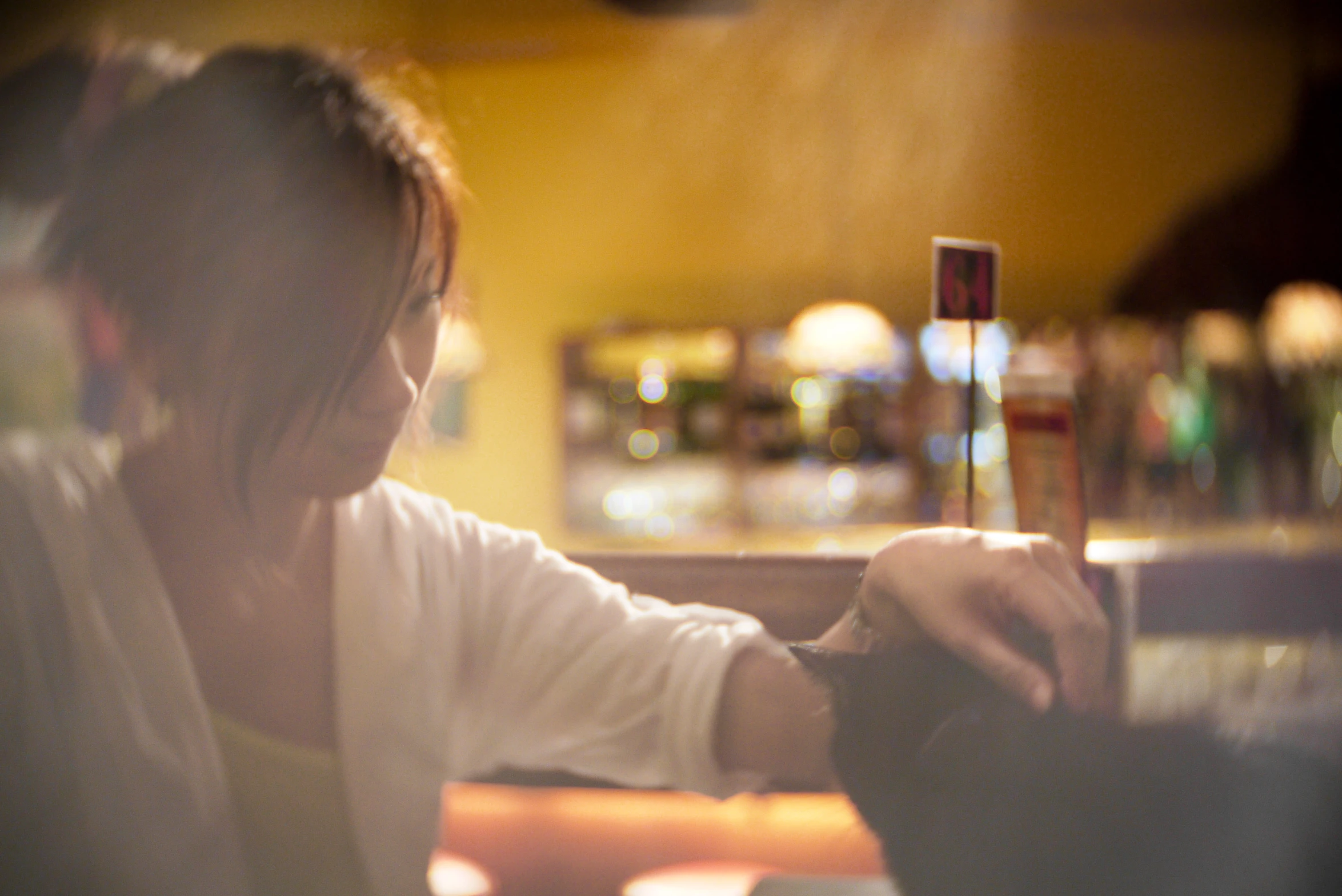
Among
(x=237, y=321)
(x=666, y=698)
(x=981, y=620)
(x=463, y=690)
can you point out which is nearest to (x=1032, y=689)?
(x=981, y=620)

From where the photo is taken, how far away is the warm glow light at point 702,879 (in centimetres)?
46

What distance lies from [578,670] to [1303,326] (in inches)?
18.9

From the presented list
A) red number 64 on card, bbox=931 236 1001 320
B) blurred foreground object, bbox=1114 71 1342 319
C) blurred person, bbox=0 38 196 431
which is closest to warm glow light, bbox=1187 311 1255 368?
blurred foreground object, bbox=1114 71 1342 319

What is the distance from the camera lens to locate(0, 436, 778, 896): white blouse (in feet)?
1.37

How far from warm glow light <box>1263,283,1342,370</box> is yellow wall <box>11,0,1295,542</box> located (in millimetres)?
94

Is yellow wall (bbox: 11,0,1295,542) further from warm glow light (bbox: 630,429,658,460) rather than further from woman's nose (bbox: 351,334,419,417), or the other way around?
warm glow light (bbox: 630,429,658,460)

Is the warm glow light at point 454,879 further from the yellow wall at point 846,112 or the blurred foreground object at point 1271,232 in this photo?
the blurred foreground object at point 1271,232

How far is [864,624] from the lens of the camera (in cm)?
42

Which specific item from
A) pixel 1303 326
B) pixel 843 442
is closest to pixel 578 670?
pixel 1303 326

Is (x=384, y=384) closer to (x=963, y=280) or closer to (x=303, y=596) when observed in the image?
(x=303, y=596)

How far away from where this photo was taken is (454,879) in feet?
1.51

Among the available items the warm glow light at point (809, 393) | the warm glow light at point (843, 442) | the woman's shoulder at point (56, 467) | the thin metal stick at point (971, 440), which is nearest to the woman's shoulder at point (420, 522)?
the woman's shoulder at point (56, 467)

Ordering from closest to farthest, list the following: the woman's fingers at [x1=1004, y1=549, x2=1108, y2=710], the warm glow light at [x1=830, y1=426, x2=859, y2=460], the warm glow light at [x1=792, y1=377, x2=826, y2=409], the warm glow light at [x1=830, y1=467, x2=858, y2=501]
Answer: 1. the woman's fingers at [x1=1004, y1=549, x2=1108, y2=710]
2. the warm glow light at [x1=830, y1=467, x2=858, y2=501]
3. the warm glow light at [x1=830, y1=426, x2=859, y2=460]
4. the warm glow light at [x1=792, y1=377, x2=826, y2=409]

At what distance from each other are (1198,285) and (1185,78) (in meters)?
0.19
